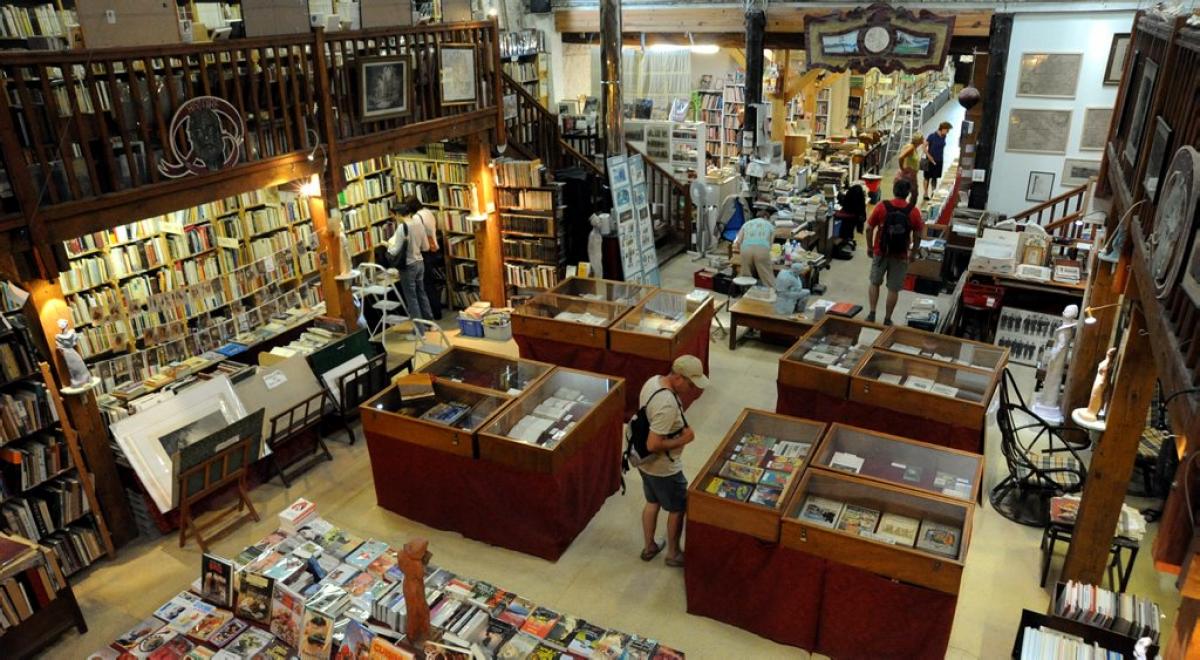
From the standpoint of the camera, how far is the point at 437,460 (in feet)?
19.4

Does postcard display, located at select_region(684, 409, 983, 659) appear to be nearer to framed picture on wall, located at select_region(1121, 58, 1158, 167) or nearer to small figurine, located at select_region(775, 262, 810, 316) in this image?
framed picture on wall, located at select_region(1121, 58, 1158, 167)

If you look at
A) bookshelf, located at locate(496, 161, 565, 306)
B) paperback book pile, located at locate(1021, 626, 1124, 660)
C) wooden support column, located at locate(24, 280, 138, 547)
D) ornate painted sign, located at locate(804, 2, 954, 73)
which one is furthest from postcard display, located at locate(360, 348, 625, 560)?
ornate painted sign, located at locate(804, 2, 954, 73)

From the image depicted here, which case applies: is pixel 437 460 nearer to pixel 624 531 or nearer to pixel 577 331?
pixel 624 531

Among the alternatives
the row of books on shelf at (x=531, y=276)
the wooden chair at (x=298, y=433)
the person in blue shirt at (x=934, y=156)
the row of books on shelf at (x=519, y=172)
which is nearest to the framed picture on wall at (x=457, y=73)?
the row of books on shelf at (x=519, y=172)

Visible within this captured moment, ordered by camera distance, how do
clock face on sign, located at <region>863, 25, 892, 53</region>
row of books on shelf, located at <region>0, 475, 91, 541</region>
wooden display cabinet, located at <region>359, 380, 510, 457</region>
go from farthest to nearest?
clock face on sign, located at <region>863, 25, 892, 53</region> < wooden display cabinet, located at <region>359, 380, 510, 457</region> < row of books on shelf, located at <region>0, 475, 91, 541</region>

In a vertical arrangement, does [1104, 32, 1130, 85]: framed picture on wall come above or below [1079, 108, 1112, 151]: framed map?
above

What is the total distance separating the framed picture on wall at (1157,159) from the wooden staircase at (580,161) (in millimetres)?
7536

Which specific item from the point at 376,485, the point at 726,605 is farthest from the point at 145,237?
the point at 726,605

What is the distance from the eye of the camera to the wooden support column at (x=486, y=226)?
9750 millimetres

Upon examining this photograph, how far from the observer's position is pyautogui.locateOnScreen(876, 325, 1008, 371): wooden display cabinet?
22.4 feet

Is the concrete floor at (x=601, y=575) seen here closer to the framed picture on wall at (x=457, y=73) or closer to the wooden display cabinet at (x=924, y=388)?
the wooden display cabinet at (x=924, y=388)

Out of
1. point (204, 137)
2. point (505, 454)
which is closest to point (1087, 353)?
point (505, 454)

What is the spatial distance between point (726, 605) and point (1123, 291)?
327 centimetres

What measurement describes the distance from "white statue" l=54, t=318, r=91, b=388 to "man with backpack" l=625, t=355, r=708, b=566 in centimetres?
397
